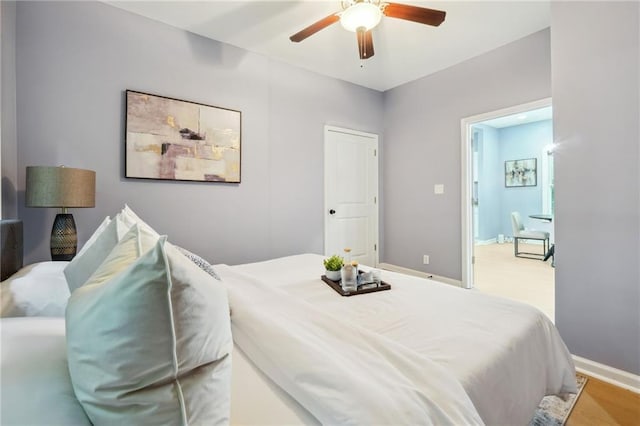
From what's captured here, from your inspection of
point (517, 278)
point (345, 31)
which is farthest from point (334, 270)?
point (517, 278)

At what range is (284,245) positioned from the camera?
11.3 ft

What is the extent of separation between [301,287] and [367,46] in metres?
1.79

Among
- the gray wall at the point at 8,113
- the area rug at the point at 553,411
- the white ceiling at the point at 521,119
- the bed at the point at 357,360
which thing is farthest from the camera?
the white ceiling at the point at 521,119

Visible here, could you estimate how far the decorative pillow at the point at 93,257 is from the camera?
945mm

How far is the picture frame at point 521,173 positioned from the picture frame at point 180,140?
6641 millimetres

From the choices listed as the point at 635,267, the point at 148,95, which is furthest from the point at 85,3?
the point at 635,267

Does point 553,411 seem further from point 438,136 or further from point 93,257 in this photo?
point 438,136

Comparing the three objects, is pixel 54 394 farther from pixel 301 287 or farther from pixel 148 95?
pixel 148 95

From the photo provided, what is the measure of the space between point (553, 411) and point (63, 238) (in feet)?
10.3

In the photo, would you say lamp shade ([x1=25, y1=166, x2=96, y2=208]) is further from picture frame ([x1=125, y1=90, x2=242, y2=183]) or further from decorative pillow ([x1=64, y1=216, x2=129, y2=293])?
decorative pillow ([x1=64, y1=216, x2=129, y2=293])

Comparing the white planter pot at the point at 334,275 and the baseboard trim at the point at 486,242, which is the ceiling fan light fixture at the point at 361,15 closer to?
the white planter pot at the point at 334,275

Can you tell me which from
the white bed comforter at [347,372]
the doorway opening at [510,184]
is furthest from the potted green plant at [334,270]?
the doorway opening at [510,184]

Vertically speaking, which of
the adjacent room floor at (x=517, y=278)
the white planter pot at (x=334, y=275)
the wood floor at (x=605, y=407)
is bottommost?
the wood floor at (x=605, y=407)

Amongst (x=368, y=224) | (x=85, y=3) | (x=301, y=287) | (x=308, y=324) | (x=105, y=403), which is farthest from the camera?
(x=368, y=224)
